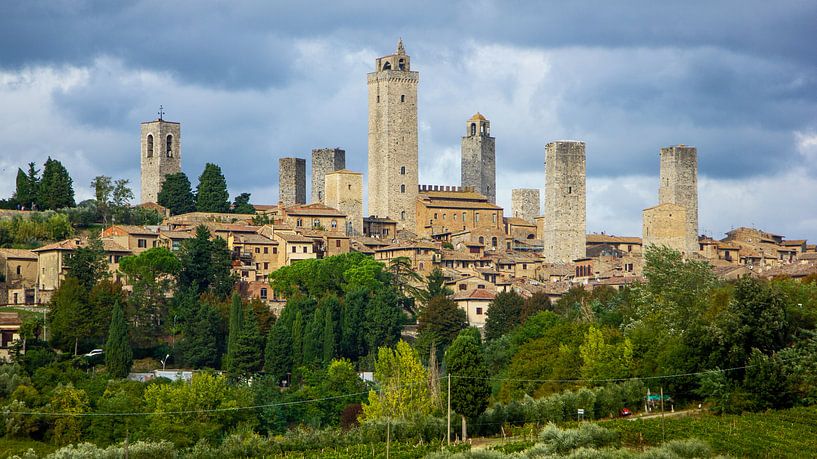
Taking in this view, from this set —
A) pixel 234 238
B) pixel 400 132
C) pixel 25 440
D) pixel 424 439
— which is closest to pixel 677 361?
pixel 424 439

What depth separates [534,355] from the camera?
59750 mm

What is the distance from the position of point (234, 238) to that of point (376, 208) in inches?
709

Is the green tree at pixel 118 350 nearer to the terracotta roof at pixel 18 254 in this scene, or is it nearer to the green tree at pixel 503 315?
the terracotta roof at pixel 18 254

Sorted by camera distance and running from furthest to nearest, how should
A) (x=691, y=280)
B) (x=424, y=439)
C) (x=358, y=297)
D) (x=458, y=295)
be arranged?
(x=458, y=295) < (x=358, y=297) < (x=691, y=280) < (x=424, y=439)

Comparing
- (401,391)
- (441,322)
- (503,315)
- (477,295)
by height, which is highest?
(477,295)

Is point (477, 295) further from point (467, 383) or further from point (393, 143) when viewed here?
point (467, 383)

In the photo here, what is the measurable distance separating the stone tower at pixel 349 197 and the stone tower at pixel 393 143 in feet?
12.2

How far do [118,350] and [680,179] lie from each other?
4004cm

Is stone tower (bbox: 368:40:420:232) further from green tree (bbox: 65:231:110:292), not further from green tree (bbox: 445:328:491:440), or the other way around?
green tree (bbox: 445:328:491:440)

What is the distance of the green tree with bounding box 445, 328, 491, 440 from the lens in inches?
1933

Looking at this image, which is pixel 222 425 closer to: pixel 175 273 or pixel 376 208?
pixel 175 273

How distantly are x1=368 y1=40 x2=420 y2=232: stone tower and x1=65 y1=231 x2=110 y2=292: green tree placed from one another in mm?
26387

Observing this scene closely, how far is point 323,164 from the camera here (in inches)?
4102

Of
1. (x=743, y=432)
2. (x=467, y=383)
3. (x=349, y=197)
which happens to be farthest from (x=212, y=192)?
(x=743, y=432)
